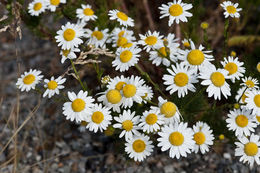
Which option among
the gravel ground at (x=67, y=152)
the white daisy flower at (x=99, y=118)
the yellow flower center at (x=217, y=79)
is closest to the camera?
the yellow flower center at (x=217, y=79)

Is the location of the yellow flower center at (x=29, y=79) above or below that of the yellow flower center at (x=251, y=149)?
above

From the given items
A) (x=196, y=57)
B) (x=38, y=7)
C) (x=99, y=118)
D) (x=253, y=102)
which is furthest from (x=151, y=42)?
(x=38, y=7)

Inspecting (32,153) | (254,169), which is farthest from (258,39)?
(32,153)

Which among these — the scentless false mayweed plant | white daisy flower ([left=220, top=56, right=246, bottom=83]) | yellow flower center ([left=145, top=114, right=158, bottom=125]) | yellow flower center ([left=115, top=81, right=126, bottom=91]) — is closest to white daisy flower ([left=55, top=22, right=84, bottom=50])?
the scentless false mayweed plant

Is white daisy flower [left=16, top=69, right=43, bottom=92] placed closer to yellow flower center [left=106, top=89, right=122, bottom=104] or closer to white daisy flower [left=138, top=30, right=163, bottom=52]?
yellow flower center [left=106, top=89, right=122, bottom=104]

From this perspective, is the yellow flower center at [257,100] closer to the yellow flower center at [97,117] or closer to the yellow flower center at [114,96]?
the yellow flower center at [114,96]

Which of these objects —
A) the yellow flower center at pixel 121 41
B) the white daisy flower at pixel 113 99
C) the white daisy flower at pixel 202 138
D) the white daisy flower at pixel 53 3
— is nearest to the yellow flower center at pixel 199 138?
the white daisy flower at pixel 202 138
